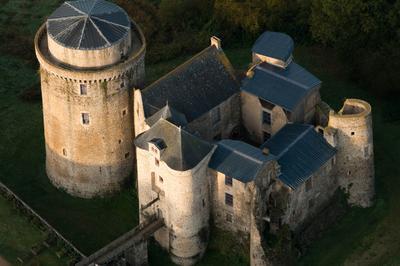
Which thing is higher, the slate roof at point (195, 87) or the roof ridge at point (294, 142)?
the slate roof at point (195, 87)

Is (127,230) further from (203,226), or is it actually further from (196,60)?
(196,60)

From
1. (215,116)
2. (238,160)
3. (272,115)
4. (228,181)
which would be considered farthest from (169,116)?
(272,115)

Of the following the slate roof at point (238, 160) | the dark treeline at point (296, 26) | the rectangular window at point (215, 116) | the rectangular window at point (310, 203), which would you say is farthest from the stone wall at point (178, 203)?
the dark treeline at point (296, 26)

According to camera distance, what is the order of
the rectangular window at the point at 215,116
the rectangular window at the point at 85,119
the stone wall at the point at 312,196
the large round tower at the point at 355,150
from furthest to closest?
the rectangular window at the point at 215,116
the rectangular window at the point at 85,119
the large round tower at the point at 355,150
the stone wall at the point at 312,196

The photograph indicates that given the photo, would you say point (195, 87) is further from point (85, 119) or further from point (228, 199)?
point (228, 199)

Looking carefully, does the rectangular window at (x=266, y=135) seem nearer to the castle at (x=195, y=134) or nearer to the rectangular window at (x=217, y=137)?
the castle at (x=195, y=134)

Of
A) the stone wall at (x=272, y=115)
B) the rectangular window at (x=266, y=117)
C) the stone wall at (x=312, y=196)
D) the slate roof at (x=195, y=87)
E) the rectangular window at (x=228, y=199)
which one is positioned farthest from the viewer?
the rectangular window at (x=266, y=117)

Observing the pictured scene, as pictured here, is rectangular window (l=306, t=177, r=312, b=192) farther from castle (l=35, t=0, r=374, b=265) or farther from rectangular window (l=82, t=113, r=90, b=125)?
rectangular window (l=82, t=113, r=90, b=125)

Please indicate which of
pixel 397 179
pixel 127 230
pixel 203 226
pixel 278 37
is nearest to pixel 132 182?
pixel 127 230

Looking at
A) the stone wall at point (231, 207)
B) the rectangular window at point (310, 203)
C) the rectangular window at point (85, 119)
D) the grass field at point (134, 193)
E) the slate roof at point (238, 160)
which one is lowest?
the grass field at point (134, 193)
